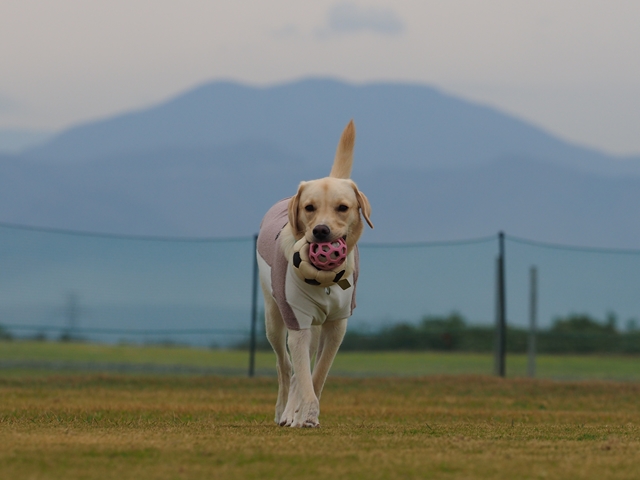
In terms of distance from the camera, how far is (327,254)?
682 cm

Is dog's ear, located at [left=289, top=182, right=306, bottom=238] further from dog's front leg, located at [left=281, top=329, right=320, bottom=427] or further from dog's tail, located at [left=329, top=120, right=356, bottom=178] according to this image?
dog's tail, located at [left=329, top=120, right=356, bottom=178]

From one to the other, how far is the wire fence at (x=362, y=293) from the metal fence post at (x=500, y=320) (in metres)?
0.06

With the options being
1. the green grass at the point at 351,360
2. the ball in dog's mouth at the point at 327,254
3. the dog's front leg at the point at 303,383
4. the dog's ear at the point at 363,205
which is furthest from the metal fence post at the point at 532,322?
the ball in dog's mouth at the point at 327,254

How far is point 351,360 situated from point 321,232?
55.9 ft

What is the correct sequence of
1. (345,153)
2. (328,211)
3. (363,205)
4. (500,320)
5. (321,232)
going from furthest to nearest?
1. (500,320)
2. (345,153)
3. (363,205)
4. (328,211)
5. (321,232)

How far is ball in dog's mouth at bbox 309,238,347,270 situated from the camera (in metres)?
6.84

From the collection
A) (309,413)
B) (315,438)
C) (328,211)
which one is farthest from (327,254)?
(315,438)

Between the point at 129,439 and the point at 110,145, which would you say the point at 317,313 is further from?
the point at 110,145

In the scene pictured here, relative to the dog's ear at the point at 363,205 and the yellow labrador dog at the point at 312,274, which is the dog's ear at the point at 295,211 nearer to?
the yellow labrador dog at the point at 312,274

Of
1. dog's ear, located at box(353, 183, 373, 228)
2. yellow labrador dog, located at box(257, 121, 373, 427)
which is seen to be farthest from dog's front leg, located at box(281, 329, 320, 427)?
dog's ear, located at box(353, 183, 373, 228)

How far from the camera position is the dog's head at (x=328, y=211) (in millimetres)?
6871

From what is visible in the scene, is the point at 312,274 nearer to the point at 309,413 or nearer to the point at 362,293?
Answer: the point at 309,413

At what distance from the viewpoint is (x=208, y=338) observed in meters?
20.3

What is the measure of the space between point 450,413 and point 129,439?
4.99 meters
